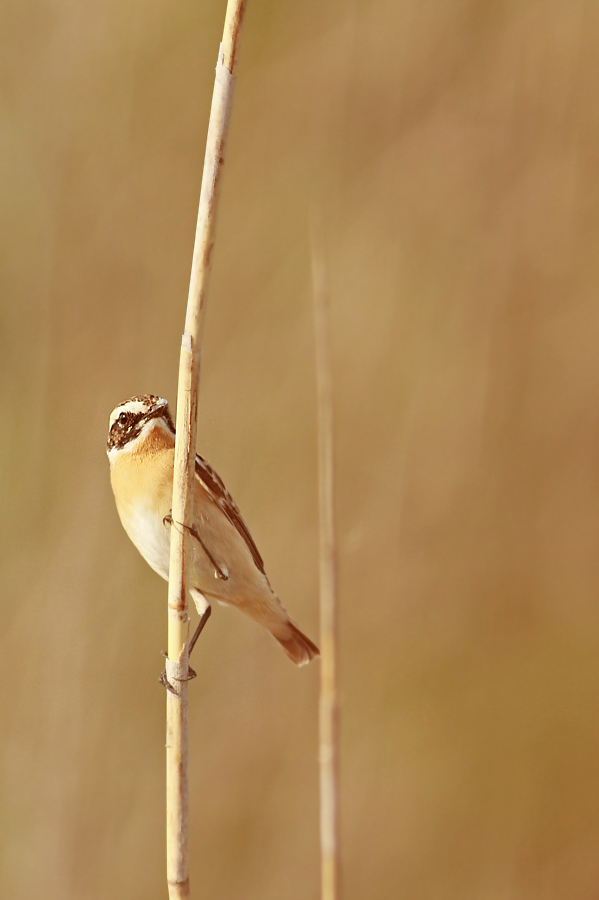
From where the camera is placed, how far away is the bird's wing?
2.26 m

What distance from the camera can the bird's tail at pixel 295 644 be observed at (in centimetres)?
266

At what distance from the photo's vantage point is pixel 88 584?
3.49 metres

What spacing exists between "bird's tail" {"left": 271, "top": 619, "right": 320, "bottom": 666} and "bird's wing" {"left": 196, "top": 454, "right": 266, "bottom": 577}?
37cm

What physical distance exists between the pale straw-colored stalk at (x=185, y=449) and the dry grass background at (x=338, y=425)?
2.08m

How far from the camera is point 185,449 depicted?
1.38 m

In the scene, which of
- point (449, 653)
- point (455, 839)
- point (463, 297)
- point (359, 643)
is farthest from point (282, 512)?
point (455, 839)

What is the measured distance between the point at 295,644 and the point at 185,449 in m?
1.48

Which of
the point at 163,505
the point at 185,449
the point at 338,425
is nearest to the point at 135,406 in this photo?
the point at 163,505

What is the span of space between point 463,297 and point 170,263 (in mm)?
1354

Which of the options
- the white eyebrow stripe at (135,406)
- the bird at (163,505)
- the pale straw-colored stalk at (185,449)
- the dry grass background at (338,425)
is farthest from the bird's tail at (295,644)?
the pale straw-colored stalk at (185,449)

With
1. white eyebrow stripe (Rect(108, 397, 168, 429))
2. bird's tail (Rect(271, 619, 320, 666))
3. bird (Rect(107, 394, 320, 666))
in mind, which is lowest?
bird's tail (Rect(271, 619, 320, 666))

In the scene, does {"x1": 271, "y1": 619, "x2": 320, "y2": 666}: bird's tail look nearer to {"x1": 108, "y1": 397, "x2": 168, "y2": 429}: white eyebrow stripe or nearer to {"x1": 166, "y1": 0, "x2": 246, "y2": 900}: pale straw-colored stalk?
{"x1": 108, "y1": 397, "x2": 168, "y2": 429}: white eyebrow stripe

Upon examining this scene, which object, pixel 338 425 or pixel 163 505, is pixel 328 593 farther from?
pixel 338 425

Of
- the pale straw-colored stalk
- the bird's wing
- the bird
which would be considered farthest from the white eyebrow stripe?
the pale straw-colored stalk
